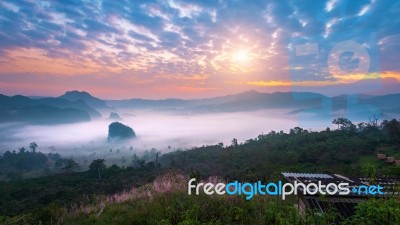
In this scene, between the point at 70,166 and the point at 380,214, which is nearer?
the point at 380,214

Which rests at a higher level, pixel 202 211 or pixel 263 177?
pixel 202 211

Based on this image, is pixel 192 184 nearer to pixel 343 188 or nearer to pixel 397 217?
pixel 343 188

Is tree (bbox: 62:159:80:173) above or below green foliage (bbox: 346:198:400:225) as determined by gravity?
below

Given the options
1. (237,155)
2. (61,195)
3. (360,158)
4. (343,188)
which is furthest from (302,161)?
(343,188)

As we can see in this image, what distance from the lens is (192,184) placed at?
9.09 metres

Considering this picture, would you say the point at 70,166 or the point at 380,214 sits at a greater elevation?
the point at 380,214

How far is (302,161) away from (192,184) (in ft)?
112

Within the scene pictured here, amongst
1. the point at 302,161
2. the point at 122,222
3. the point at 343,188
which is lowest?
the point at 302,161

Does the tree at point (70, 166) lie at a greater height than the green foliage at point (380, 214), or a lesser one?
lesser

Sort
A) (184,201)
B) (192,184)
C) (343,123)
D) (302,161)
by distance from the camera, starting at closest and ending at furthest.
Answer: (184,201)
(192,184)
(302,161)
(343,123)

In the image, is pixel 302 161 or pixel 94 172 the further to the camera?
pixel 94 172

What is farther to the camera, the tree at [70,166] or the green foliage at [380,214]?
the tree at [70,166]

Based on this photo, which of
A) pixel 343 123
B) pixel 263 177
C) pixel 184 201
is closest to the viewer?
pixel 184 201

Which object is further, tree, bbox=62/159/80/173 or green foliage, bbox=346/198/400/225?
tree, bbox=62/159/80/173
